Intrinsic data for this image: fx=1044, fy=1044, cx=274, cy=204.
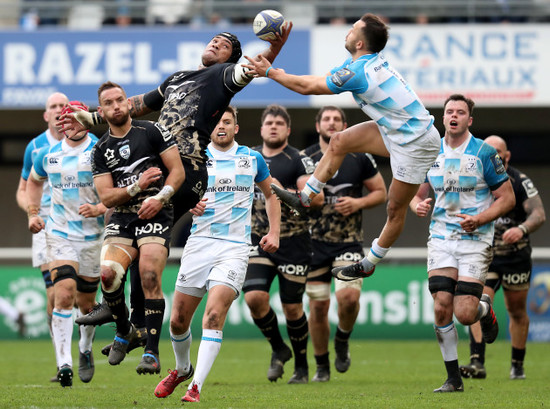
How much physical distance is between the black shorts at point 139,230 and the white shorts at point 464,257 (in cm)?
273

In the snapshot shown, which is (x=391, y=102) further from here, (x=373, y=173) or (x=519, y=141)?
(x=519, y=141)

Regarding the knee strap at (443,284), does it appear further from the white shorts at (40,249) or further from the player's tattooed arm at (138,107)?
the white shorts at (40,249)

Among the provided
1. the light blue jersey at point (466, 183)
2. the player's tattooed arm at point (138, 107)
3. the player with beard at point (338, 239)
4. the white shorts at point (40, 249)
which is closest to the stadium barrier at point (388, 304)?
the white shorts at point (40, 249)

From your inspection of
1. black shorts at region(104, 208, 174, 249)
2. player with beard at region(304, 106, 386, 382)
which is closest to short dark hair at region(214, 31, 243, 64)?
black shorts at region(104, 208, 174, 249)

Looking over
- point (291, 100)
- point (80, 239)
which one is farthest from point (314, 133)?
point (80, 239)

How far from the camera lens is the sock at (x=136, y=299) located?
8.91 m

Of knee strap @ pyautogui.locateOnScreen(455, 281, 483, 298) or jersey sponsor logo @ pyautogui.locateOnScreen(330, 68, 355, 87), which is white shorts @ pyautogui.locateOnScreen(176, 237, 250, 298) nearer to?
jersey sponsor logo @ pyautogui.locateOnScreen(330, 68, 355, 87)

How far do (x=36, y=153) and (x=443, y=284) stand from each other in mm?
4612

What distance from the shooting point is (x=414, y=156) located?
8.27 metres

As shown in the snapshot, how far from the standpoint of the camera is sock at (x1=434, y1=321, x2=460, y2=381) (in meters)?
9.70

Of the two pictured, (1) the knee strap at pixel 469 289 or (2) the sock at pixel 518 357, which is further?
(2) the sock at pixel 518 357

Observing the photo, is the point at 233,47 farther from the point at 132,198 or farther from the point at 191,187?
the point at 132,198

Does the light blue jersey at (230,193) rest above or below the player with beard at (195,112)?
below

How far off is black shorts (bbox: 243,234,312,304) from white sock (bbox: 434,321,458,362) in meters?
1.84
